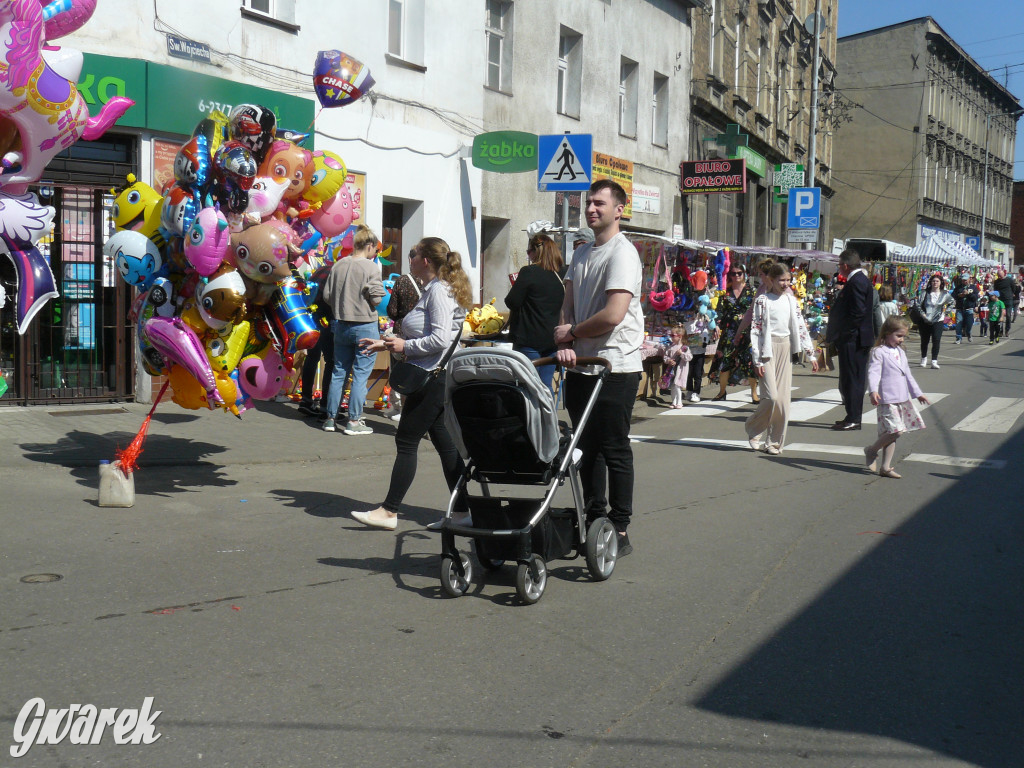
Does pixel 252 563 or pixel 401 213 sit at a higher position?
pixel 401 213

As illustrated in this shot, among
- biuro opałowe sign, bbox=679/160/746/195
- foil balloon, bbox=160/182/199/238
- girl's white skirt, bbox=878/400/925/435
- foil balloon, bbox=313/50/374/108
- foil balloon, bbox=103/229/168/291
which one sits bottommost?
girl's white skirt, bbox=878/400/925/435

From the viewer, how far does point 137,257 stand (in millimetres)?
7004

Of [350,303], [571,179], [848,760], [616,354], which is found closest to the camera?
[848,760]

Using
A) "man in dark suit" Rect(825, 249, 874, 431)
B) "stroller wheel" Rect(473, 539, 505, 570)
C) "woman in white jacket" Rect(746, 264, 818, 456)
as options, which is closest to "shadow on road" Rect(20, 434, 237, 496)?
"stroller wheel" Rect(473, 539, 505, 570)

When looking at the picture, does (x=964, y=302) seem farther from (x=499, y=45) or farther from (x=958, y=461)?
(x=958, y=461)

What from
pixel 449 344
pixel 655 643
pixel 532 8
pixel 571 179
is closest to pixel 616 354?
pixel 449 344

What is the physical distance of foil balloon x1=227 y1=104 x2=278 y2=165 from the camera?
712cm

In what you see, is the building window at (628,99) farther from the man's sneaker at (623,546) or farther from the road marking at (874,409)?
the man's sneaker at (623,546)

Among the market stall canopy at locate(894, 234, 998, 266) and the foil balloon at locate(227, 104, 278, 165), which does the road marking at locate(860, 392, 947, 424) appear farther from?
the market stall canopy at locate(894, 234, 998, 266)

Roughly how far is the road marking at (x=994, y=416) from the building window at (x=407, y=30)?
29.3ft

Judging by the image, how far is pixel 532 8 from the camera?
59.9 feet

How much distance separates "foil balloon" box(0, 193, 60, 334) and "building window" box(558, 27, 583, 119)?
14372mm

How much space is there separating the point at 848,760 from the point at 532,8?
1667 centimetres

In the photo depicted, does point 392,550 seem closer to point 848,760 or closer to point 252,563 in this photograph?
point 252,563
